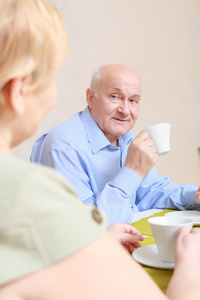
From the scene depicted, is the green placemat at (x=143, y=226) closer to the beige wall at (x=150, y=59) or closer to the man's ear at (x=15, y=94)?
the man's ear at (x=15, y=94)

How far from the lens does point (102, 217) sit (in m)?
0.43

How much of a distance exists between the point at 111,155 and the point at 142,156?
22cm

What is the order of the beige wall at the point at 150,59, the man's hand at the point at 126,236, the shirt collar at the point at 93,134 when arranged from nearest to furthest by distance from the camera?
the man's hand at the point at 126,236, the shirt collar at the point at 93,134, the beige wall at the point at 150,59

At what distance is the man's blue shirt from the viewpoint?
122cm

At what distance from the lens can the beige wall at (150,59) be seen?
240 centimetres

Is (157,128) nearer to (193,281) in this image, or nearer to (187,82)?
(193,281)

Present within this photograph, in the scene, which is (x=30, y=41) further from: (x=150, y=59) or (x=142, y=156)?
(x=150, y=59)

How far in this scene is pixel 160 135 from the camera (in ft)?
4.36

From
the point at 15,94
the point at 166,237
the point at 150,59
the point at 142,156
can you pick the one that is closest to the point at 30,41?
the point at 15,94

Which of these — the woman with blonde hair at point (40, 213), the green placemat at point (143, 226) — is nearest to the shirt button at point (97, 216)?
the woman with blonde hair at point (40, 213)

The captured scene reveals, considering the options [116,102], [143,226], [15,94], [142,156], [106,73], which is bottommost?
[143,226]

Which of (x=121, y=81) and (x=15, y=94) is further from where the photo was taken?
(x=121, y=81)

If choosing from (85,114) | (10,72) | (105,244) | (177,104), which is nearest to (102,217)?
(105,244)

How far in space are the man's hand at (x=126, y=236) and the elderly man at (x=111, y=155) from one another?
0.26m
